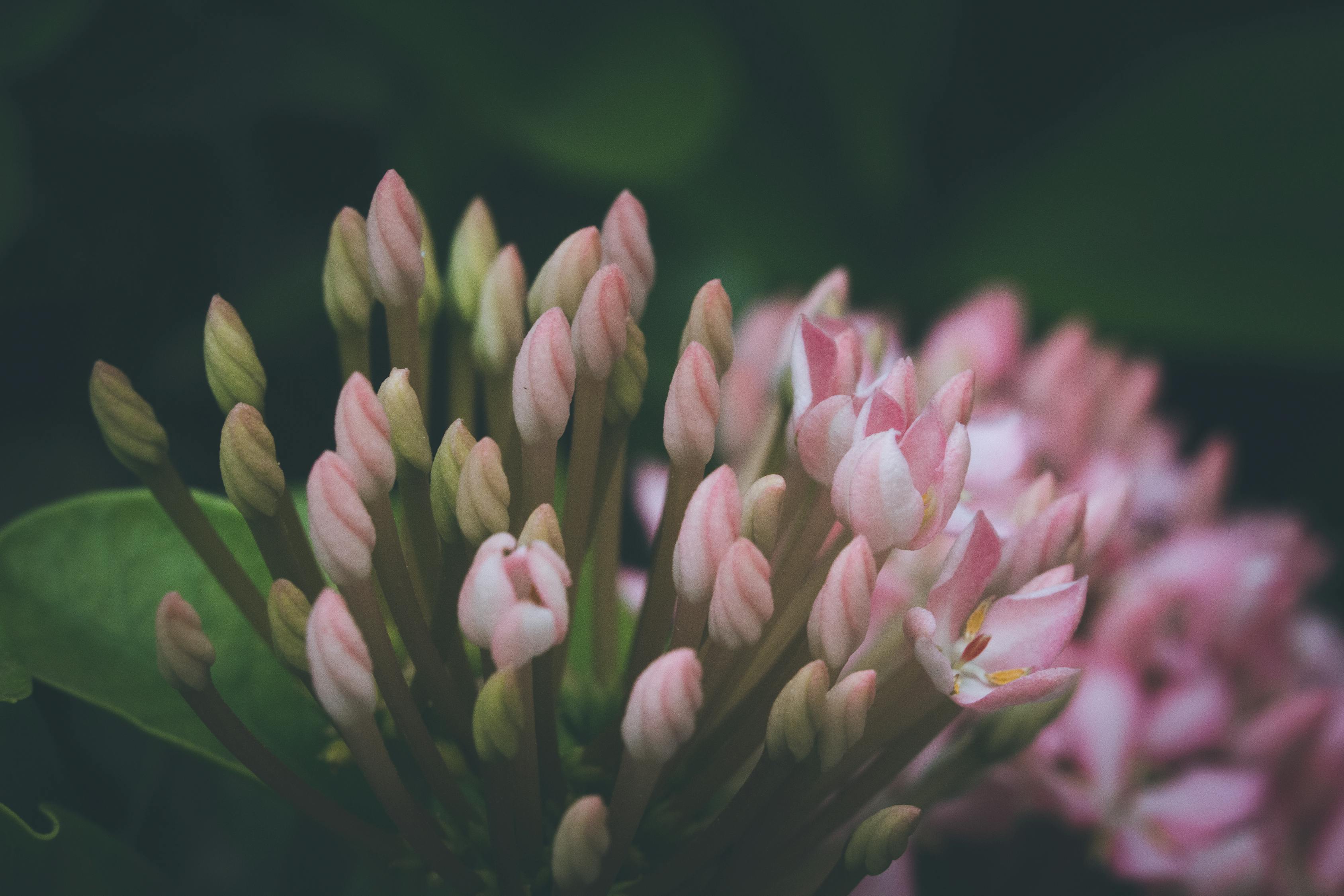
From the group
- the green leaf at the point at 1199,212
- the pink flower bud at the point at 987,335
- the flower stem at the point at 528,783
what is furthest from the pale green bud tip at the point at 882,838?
the green leaf at the point at 1199,212

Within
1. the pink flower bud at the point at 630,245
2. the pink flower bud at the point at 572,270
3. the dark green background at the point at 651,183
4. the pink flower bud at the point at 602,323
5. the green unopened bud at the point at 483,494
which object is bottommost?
the green unopened bud at the point at 483,494

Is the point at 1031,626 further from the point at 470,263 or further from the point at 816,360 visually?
the point at 470,263

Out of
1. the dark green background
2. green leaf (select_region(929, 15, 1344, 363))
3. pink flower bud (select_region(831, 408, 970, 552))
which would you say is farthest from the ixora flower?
green leaf (select_region(929, 15, 1344, 363))

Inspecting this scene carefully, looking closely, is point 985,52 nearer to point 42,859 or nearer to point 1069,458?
point 1069,458

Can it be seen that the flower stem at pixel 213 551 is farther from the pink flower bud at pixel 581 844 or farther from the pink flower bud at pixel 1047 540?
the pink flower bud at pixel 1047 540

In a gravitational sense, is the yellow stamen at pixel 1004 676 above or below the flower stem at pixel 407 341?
below

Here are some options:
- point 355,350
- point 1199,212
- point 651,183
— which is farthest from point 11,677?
point 1199,212
